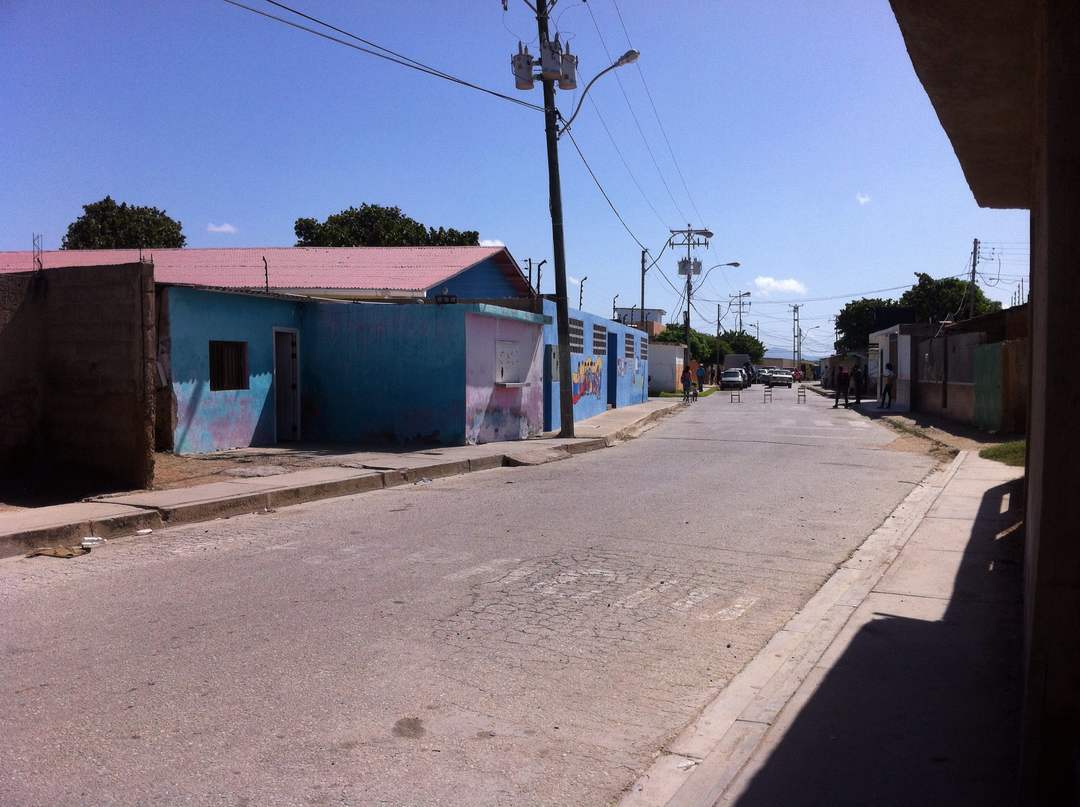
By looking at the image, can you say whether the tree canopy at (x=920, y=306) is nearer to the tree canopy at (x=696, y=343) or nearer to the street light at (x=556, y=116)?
the tree canopy at (x=696, y=343)

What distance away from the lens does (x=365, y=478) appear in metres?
13.2

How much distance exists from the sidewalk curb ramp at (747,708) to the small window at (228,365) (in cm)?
1130

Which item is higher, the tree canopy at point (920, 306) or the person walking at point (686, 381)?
the tree canopy at point (920, 306)

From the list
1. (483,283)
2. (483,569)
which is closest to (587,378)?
(483,283)

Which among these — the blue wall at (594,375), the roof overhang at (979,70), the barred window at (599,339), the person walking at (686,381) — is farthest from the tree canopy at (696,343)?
the roof overhang at (979,70)

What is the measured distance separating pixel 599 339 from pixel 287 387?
1530 centimetres

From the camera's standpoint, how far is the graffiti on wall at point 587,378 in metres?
28.2

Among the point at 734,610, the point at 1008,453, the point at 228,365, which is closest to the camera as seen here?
the point at 734,610

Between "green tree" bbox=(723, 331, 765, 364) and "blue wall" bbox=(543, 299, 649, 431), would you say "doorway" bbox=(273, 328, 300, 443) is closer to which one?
"blue wall" bbox=(543, 299, 649, 431)

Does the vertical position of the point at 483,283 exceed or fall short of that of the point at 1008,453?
it exceeds it

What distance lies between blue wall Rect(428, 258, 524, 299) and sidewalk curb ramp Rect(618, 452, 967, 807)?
19.6 m

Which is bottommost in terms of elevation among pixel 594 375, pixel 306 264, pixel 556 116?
pixel 594 375

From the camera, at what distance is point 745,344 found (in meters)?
134

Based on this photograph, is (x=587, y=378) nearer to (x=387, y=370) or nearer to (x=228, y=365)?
(x=387, y=370)
